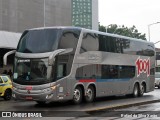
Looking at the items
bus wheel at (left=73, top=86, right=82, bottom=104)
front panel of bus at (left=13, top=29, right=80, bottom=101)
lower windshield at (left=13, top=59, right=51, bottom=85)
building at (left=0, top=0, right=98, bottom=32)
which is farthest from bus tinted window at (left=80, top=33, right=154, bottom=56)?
building at (left=0, top=0, right=98, bottom=32)

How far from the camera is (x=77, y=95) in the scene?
19.0 metres

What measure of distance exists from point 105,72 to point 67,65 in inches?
149

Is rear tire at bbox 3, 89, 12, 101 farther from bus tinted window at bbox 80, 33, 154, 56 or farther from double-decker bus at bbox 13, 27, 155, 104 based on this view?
bus tinted window at bbox 80, 33, 154, 56

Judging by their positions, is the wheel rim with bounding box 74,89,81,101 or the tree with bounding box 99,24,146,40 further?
the tree with bounding box 99,24,146,40

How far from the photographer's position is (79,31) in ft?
62.8

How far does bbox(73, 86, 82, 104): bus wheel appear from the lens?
1881 cm

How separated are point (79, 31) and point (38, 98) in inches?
160

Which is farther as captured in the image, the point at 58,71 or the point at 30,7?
→ the point at 30,7

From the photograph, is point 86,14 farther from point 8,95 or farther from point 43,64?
point 43,64

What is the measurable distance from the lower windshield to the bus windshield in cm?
52

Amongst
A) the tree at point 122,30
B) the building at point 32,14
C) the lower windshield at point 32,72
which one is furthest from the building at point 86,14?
the lower windshield at point 32,72

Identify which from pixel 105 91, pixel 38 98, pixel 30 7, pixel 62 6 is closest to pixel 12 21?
pixel 30 7

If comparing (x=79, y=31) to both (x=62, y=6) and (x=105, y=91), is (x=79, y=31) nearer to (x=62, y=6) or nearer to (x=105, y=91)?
(x=105, y=91)

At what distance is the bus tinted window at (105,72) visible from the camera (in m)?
19.4
